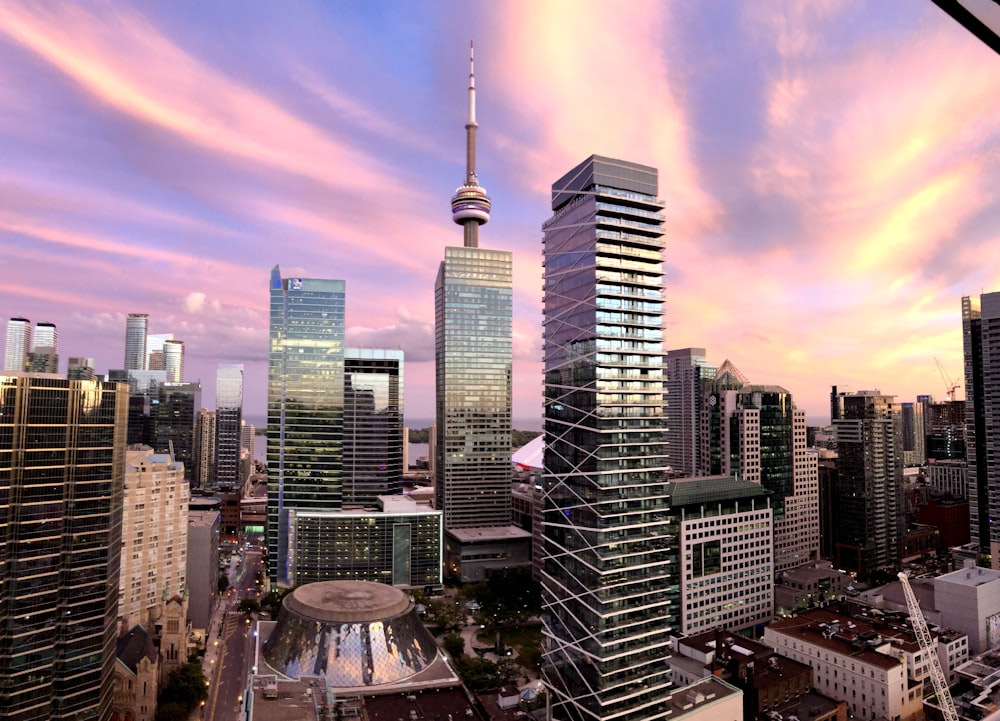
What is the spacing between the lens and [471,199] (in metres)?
190

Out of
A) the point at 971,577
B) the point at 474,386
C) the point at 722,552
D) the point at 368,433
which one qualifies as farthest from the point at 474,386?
the point at 971,577

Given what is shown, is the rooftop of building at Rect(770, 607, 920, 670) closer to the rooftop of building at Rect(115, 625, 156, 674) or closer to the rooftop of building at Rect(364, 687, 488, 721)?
the rooftop of building at Rect(364, 687, 488, 721)

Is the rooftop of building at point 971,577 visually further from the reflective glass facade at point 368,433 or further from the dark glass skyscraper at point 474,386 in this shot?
the reflective glass facade at point 368,433

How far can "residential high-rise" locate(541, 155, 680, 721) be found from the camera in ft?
201

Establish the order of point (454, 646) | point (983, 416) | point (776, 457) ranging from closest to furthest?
point (454, 646) < point (776, 457) < point (983, 416)

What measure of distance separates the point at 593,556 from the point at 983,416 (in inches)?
5071

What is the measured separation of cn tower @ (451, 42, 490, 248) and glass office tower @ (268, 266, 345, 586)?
50792 mm

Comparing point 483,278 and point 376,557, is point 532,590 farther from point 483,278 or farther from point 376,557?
point 483,278

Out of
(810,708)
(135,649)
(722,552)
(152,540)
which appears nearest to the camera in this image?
(810,708)

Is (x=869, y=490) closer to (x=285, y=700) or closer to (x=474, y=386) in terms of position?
(x=474, y=386)

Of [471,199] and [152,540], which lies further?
[471,199]

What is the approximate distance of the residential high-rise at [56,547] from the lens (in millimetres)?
59969

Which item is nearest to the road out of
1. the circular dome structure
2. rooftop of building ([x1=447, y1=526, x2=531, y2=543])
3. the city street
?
the city street

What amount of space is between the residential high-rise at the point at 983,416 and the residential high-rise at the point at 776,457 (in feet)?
100
